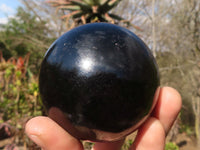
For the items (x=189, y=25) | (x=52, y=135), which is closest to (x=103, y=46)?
(x=52, y=135)

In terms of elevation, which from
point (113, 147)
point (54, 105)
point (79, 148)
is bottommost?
point (113, 147)

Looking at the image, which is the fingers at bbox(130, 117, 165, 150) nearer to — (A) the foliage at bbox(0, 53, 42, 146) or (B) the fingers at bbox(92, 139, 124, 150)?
(B) the fingers at bbox(92, 139, 124, 150)

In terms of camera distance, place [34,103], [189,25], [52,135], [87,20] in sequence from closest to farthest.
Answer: [52,135] < [34,103] < [87,20] < [189,25]

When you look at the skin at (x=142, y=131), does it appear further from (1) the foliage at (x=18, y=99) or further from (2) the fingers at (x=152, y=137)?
(1) the foliage at (x=18, y=99)

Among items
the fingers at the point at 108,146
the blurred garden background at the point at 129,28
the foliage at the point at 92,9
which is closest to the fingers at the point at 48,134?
the fingers at the point at 108,146

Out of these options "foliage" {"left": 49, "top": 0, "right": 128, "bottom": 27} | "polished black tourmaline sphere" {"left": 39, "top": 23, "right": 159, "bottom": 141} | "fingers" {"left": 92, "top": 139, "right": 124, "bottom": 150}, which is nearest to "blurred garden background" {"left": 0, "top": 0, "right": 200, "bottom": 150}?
"foliage" {"left": 49, "top": 0, "right": 128, "bottom": 27}

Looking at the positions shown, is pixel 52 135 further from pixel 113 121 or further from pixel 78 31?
pixel 78 31
